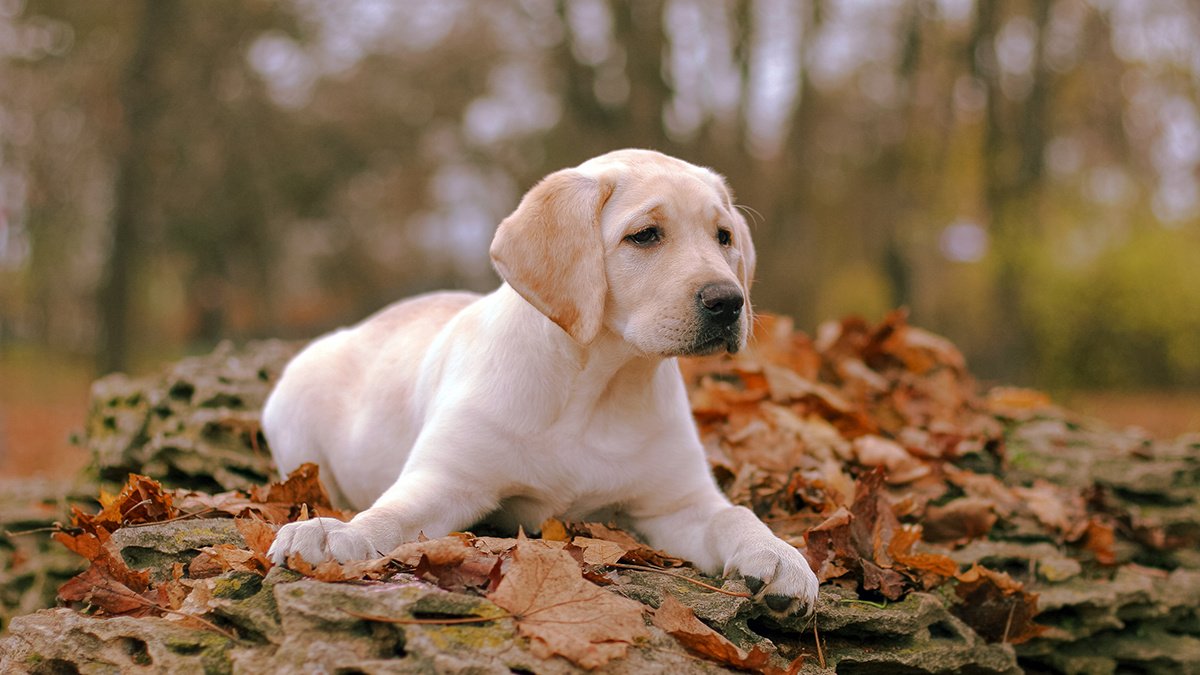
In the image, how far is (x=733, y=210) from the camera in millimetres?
3938

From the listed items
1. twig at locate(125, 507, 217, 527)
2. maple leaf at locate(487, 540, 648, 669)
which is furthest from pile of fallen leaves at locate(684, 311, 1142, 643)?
twig at locate(125, 507, 217, 527)

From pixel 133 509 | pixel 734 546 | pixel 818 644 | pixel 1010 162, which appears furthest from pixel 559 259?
pixel 1010 162

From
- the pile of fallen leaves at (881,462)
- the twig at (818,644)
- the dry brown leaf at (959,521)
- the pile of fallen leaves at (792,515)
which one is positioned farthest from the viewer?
the dry brown leaf at (959,521)

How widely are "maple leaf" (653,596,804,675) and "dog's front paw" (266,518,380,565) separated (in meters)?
0.82

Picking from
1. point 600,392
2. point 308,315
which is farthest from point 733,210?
point 308,315

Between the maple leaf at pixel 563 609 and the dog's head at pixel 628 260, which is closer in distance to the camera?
the maple leaf at pixel 563 609

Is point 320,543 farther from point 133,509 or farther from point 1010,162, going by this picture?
point 1010,162

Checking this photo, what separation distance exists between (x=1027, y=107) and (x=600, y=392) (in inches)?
600

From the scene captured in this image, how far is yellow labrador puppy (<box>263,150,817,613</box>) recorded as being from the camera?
131 inches

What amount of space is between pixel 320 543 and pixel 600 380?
44.7 inches

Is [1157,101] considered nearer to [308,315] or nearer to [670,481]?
[670,481]

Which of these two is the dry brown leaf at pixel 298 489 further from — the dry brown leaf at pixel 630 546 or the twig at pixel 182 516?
the dry brown leaf at pixel 630 546

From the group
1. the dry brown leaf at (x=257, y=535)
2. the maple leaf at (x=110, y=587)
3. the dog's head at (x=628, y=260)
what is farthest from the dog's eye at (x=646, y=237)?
the maple leaf at (x=110, y=587)

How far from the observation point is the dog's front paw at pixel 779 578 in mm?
3068
